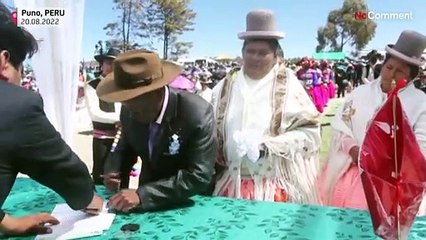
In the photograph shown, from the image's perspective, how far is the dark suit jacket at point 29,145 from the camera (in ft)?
3.53

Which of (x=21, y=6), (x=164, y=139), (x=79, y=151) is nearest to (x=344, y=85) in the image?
(x=79, y=151)

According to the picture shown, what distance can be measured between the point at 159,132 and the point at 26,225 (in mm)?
572

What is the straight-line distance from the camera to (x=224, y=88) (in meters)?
2.45

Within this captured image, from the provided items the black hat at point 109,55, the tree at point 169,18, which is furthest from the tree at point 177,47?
the black hat at point 109,55

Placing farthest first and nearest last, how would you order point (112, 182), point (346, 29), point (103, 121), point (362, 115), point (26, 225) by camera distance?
point (346, 29) < point (103, 121) < point (362, 115) < point (112, 182) < point (26, 225)

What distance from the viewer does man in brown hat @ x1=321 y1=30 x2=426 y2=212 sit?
84.4 inches

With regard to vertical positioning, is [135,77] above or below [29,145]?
above

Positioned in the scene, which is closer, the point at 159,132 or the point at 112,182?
the point at 159,132

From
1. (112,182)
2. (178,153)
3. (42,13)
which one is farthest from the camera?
(42,13)

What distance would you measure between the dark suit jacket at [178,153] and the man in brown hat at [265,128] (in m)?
0.46

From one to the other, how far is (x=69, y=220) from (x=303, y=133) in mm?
1258

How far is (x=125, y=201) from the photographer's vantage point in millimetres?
1550

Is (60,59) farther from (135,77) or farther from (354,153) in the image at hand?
(354,153)

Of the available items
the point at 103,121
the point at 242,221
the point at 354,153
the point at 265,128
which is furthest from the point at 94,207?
the point at 103,121
